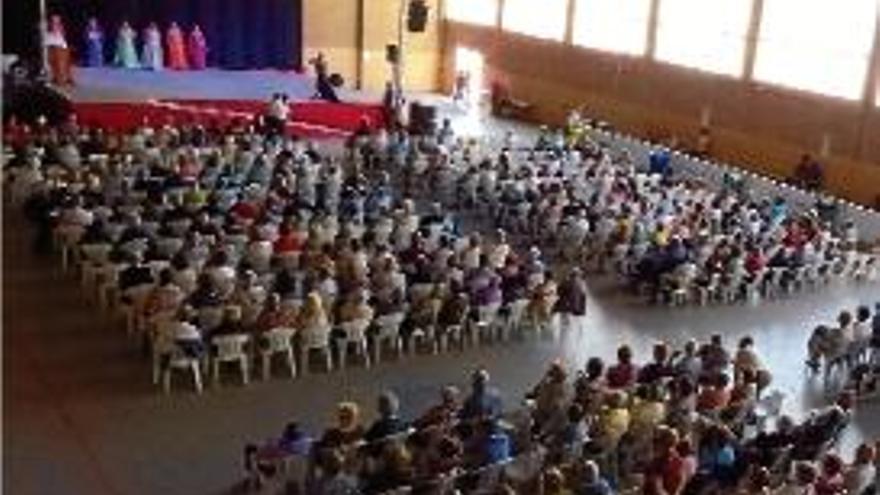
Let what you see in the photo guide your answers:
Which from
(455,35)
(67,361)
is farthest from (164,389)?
(455,35)

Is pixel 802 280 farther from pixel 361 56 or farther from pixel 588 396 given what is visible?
pixel 361 56

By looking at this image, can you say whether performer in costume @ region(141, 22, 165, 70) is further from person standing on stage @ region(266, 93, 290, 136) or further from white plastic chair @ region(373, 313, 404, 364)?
white plastic chair @ region(373, 313, 404, 364)

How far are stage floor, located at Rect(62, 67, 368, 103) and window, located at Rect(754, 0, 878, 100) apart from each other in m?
9.26

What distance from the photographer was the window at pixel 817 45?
23141mm

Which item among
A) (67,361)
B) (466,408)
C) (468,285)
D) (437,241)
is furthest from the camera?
(437,241)

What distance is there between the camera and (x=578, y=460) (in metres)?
9.41

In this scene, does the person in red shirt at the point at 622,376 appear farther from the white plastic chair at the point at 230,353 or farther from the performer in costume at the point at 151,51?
the performer in costume at the point at 151,51

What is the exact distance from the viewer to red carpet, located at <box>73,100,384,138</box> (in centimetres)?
2281

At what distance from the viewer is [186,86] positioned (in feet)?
83.8

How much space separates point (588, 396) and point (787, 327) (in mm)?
6325

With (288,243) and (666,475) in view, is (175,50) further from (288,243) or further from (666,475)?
(666,475)

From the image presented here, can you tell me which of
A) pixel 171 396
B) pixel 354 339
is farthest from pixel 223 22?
pixel 171 396

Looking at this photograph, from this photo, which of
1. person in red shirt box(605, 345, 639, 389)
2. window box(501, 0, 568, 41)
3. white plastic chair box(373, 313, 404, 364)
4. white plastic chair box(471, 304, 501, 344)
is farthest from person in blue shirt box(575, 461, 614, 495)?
window box(501, 0, 568, 41)

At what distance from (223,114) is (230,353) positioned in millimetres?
13204
